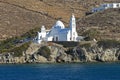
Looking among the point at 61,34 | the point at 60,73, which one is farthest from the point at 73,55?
the point at 60,73

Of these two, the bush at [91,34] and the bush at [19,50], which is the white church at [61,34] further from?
the bush at [19,50]

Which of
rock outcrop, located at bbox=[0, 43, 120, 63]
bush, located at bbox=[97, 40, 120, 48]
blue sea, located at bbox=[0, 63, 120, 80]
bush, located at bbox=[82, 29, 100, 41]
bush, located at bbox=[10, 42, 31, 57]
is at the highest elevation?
bush, located at bbox=[82, 29, 100, 41]

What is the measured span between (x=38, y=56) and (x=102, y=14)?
41.4 metres

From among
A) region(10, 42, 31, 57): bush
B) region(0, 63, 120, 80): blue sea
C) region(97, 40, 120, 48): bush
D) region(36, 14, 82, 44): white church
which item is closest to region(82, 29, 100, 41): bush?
region(36, 14, 82, 44): white church

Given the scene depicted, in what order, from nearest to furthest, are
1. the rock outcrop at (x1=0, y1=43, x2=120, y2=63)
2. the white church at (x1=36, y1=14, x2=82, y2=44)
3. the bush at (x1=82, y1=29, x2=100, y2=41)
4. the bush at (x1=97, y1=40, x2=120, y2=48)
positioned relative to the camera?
the rock outcrop at (x1=0, y1=43, x2=120, y2=63) → the bush at (x1=97, y1=40, x2=120, y2=48) → the white church at (x1=36, y1=14, x2=82, y2=44) → the bush at (x1=82, y1=29, x2=100, y2=41)

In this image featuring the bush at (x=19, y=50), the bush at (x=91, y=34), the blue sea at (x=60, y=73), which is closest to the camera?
the blue sea at (x=60, y=73)

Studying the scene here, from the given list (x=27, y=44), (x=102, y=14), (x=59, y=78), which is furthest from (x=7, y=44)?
(x=59, y=78)

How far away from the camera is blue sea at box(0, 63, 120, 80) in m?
110

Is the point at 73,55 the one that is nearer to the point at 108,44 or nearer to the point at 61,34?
the point at 108,44

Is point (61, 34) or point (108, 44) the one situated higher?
point (61, 34)

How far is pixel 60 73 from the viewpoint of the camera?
119 m

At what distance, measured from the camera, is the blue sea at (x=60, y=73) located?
110 m

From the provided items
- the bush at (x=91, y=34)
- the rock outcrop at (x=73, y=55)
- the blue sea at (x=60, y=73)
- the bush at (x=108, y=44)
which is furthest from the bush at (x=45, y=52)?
the bush at (x=91, y=34)

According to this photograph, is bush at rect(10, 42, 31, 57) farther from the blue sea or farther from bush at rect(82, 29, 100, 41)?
bush at rect(82, 29, 100, 41)
